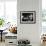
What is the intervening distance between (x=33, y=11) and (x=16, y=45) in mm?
1486

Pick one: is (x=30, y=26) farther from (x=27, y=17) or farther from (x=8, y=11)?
(x=8, y=11)

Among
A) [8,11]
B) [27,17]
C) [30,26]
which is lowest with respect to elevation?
[30,26]

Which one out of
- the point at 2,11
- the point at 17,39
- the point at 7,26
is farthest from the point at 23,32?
the point at 2,11

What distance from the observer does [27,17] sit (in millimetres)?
5605

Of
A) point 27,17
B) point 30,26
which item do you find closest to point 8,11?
point 27,17

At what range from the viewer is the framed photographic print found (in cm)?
554

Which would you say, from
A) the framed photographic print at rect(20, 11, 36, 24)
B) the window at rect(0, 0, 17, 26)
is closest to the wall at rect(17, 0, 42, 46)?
the framed photographic print at rect(20, 11, 36, 24)

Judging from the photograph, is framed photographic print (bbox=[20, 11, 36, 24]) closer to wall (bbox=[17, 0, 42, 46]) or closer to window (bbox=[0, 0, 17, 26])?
wall (bbox=[17, 0, 42, 46])

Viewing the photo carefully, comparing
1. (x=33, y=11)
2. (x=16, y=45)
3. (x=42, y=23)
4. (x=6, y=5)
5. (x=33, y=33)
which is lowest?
(x=16, y=45)

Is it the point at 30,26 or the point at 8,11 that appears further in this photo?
the point at 8,11

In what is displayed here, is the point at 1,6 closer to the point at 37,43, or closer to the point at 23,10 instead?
the point at 23,10

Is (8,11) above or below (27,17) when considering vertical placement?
above

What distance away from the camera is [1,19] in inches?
293

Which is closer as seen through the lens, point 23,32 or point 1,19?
point 23,32
